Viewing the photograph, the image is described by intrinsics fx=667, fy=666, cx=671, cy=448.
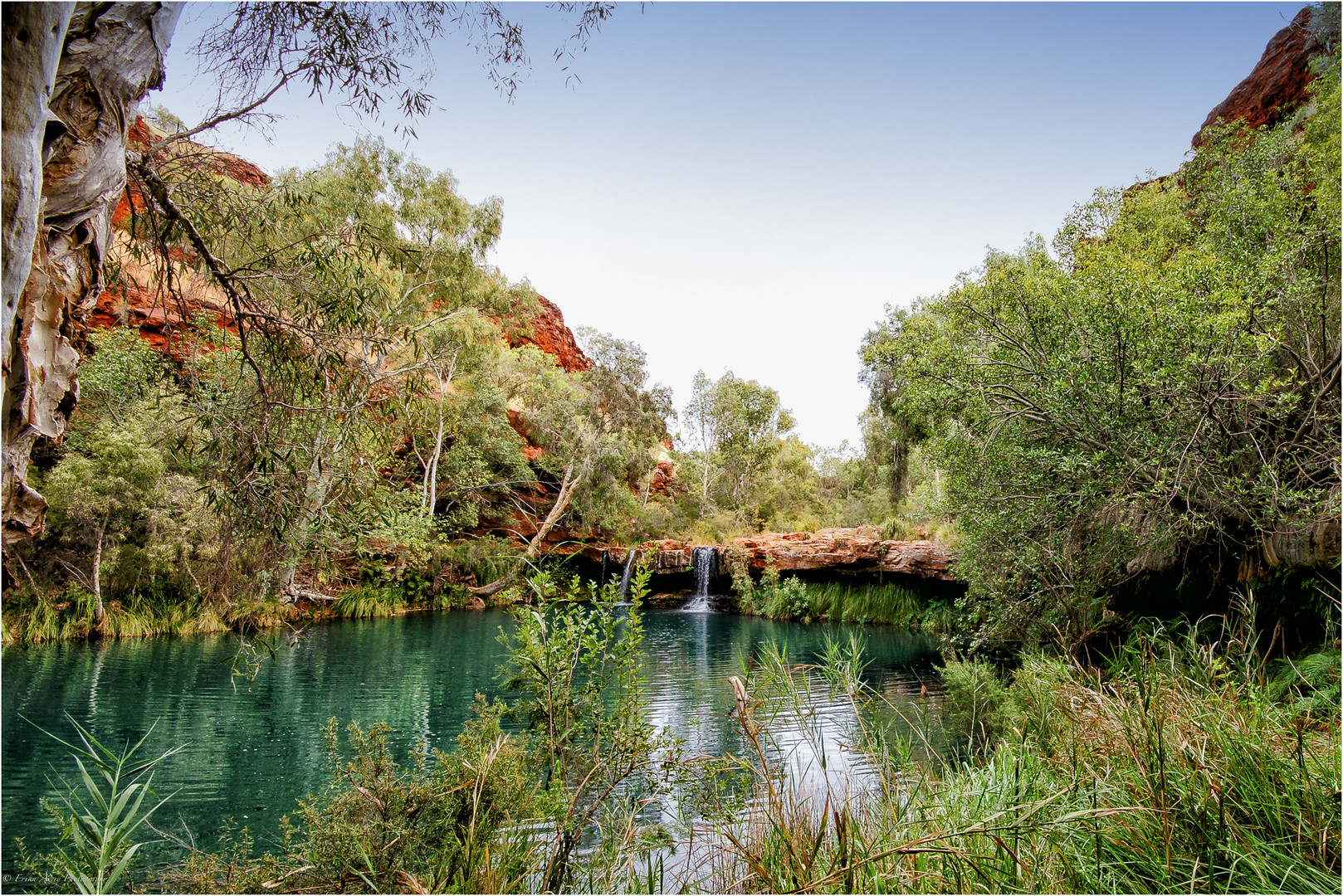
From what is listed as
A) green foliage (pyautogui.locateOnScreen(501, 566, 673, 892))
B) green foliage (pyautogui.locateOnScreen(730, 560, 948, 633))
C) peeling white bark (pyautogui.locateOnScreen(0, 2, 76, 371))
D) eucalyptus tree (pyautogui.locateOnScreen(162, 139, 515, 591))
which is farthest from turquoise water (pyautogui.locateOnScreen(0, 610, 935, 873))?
peeling white bark (pyautogui.locateOnScreen(0, 2, 76, 371))

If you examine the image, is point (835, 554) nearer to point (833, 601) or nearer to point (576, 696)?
point (833, 601)

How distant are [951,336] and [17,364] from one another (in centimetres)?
975

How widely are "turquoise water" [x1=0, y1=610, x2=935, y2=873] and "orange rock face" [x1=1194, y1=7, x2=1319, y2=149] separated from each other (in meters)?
13.6

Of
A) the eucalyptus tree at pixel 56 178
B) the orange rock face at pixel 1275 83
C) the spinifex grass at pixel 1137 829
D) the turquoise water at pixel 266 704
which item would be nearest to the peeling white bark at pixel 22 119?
the eucalyptus tree at pixel 56 178

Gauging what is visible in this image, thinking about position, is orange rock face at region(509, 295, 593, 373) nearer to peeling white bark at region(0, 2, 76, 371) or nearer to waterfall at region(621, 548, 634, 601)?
waterfall at region(621, 548, 634, 601)

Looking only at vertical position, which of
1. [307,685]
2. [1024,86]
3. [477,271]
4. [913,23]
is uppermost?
[477,271]

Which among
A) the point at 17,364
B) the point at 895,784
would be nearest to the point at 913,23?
the point at 895,784

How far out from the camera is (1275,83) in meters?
14.6

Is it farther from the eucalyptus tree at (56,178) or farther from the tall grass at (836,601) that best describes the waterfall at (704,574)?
the eucalyptus tree at (56,178)

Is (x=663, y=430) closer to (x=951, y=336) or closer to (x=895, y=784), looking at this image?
(x=951, y=336)

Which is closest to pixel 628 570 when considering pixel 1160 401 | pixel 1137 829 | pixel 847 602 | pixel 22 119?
pixel 847 602

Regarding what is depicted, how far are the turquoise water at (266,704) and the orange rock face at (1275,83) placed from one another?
13.6 metres

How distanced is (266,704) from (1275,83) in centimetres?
2215

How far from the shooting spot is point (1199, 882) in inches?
79.9
